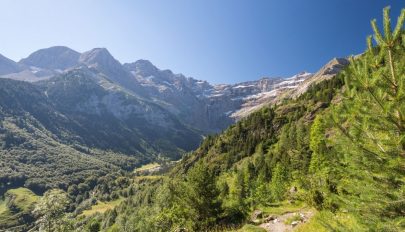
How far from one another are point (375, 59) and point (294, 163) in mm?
65864

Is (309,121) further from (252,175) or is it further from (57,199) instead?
(57,199)

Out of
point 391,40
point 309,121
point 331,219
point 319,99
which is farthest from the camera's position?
point 319,99

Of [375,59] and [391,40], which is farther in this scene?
[375,59]

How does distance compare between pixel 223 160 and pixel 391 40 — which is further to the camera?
pixel 223 160

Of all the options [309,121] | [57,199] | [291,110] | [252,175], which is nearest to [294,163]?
[252,175]

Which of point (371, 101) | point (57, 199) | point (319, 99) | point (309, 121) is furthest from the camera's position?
point (319, 99)

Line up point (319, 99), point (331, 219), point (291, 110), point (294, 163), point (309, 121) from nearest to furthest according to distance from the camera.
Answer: point (331, 219) < point (294, 163) < point (309, 121) < point (319, 99) < point (291, 110)

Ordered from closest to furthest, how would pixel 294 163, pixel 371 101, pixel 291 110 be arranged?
pixel 371 101 < pixel 294 163 < pixel 291 110

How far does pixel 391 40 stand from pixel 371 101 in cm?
174

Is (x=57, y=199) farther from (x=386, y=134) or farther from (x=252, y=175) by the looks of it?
(x=252, y=175)

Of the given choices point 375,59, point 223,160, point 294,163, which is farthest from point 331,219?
point 223,160

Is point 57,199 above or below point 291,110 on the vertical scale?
below

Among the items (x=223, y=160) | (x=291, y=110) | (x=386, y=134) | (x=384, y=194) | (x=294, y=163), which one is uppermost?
(x=291, y=110)

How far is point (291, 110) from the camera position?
154875mm
